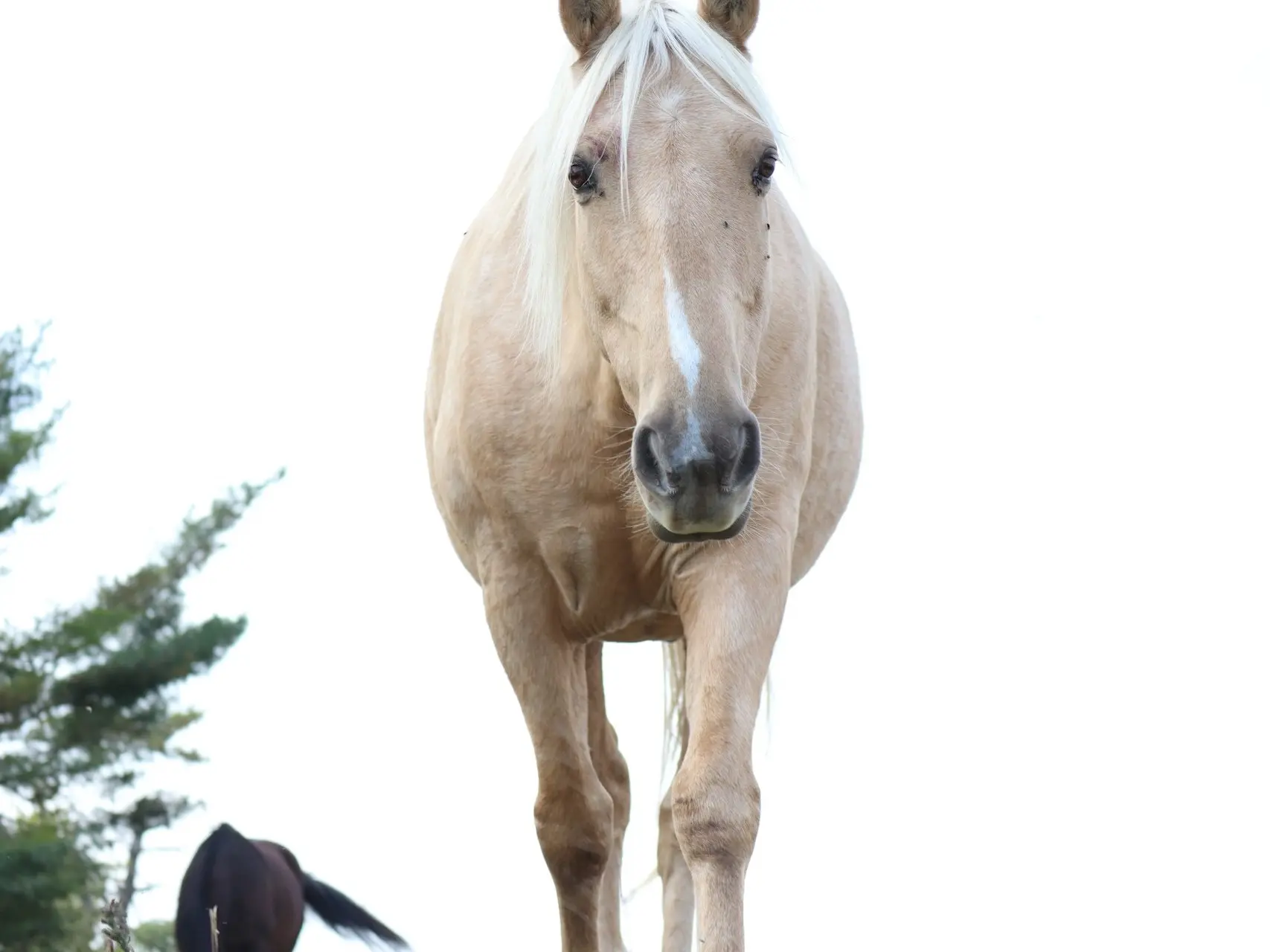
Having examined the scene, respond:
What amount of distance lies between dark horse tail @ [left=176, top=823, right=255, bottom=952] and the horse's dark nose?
3.13m

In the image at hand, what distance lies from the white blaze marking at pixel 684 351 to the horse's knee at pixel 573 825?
5.53 feet

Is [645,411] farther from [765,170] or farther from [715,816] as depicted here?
[715,816]

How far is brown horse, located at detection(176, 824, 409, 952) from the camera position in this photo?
5723mm

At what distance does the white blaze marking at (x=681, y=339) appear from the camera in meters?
3.44

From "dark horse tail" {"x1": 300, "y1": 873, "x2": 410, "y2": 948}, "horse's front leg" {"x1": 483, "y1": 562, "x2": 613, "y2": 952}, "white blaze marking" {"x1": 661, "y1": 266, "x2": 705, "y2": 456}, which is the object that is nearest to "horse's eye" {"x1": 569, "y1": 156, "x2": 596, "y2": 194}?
"white blaze marking" {"x1": 661, "y1": 266, "x2": 705, "y2": 456}

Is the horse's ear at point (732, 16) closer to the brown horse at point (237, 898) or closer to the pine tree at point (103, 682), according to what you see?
the brown horse at point (237, 898)

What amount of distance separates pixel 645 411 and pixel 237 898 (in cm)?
315

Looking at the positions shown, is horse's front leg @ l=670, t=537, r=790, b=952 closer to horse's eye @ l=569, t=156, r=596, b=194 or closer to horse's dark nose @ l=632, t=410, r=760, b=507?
horse's dark nose @ l=632, t=410, r=760, b=507

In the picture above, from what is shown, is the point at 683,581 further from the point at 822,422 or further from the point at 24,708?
the point at 24,708

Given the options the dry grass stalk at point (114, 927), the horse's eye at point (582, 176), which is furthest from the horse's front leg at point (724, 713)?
the dry grass stalk at point (114, 927)

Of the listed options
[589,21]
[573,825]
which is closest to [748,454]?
[589,21]

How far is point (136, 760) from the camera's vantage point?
11.6m

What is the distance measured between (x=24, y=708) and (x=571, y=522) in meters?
8.32

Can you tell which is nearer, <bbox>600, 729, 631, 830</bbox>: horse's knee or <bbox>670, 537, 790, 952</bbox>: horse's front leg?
<bbox>670, 537, 790, 952</bbox>: horse's front leg
